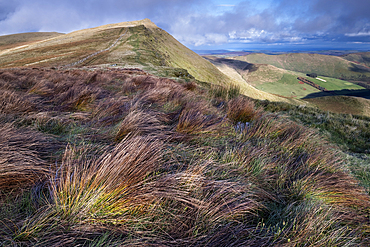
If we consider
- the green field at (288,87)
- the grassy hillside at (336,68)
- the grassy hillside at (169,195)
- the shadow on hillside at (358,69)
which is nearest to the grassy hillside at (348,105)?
the grassy hillside at (169,195)

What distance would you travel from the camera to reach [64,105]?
296 cm

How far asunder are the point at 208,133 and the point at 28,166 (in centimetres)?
177

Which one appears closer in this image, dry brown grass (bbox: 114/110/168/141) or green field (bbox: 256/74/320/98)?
dry brown grass (bbox: 114/110/168/141)

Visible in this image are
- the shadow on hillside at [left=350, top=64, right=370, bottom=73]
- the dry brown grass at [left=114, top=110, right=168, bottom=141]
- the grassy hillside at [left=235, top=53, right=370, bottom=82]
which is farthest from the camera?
the shadow on hillside at [left=350, top=64, right=370, bottom=73]

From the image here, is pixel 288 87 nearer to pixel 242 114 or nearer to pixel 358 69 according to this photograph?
pixel 358 69

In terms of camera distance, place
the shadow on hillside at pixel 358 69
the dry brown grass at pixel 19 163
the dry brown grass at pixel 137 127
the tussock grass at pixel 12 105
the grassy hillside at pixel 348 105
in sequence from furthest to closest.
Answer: the shadow on hillside at pixel 358 69
the grassy hillside at pixel 348 105
the tussock grass at pixel 12 105
the dry brown grass at pixel 137 127
the dry brown grass at pixel 19 163

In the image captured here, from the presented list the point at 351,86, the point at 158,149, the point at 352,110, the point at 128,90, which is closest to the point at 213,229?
the point at 158,149

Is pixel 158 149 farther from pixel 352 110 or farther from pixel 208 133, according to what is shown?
pixel 352 110

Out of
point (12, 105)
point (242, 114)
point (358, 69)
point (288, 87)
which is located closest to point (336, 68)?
point (358, 69)

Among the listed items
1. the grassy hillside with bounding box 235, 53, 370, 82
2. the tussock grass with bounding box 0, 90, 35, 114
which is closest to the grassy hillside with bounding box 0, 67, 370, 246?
the tussock grass with bounding box 0, 90, 35, 114

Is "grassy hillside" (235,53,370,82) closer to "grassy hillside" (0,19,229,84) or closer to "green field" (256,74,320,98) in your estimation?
"green field" (256,74,320,98)

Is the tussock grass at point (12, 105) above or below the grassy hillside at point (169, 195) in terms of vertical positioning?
above

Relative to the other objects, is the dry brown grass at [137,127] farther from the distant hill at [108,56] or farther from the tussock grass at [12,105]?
the distant hill at [108,56]

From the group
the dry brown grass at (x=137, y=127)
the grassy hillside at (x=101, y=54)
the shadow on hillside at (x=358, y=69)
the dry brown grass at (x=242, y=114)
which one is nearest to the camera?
the dry brown grass at (x=137, y=127)
